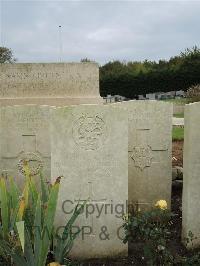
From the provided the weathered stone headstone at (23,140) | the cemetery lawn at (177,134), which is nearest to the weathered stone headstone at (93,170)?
the weathered stone headstone at (23,140)

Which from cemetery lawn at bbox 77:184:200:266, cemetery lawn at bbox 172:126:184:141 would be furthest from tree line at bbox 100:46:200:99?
cemetery lawn at bbox 77:184:200:266

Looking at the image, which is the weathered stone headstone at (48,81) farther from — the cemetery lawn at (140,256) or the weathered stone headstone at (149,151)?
the cemetery lawn at (140,256)

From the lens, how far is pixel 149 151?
4.68 meters

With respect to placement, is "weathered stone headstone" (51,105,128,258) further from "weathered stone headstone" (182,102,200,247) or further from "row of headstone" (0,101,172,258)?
"weathered stone headstone" (182,102,200,247)

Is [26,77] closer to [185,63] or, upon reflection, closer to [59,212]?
Answer: [59,212]

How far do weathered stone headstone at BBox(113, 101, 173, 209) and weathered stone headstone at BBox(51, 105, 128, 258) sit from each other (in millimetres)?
1051

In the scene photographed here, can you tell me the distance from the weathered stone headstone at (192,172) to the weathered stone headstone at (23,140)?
180 centimetres

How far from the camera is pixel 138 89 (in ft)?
103

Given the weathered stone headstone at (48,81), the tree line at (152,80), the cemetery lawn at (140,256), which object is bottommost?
the cemetery lawn at (140,256)

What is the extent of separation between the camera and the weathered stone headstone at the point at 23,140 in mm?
4715

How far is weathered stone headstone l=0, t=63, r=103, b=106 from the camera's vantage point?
7.38 m

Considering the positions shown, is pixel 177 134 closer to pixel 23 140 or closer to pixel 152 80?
pixel 23 140

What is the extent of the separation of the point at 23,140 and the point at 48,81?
2.84 meters

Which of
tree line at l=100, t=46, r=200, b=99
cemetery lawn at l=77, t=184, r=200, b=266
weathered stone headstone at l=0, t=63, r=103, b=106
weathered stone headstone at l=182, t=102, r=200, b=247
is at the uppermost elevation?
tree line at l=100, t=46, r=200, b=99
